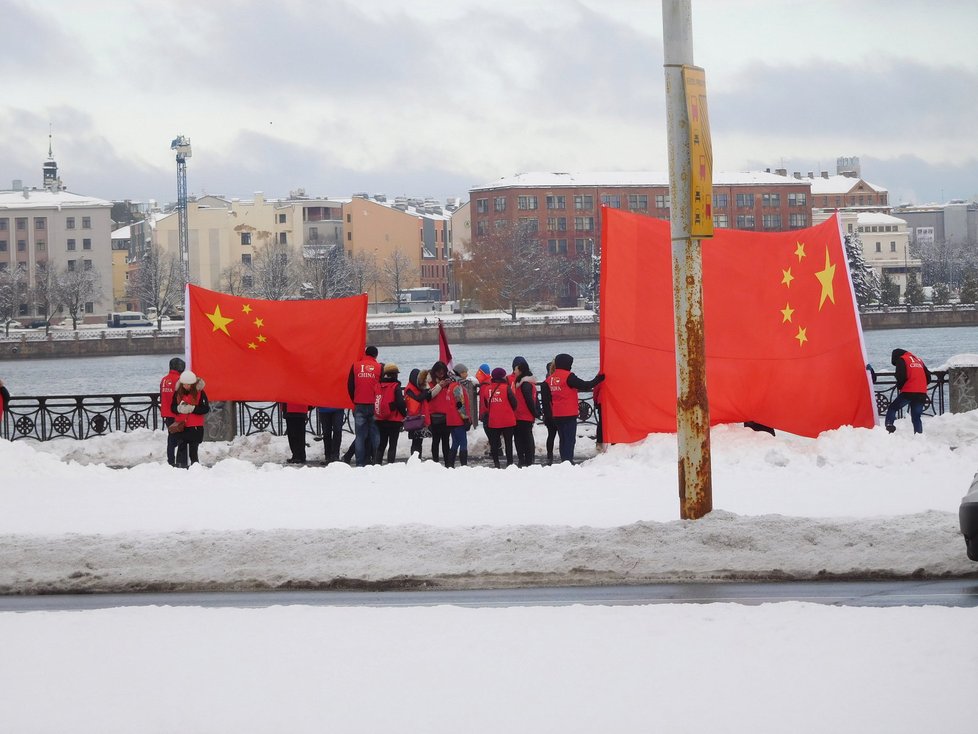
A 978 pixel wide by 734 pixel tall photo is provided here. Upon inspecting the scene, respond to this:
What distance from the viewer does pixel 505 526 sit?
11.7m

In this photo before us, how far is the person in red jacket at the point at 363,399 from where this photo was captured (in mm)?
18844

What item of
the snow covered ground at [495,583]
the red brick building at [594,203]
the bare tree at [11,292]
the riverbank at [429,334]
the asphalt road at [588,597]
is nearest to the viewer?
the snow covered ground at [495,583]

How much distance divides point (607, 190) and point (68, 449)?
126 metres

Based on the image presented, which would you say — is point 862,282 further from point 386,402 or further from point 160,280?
point 386,402

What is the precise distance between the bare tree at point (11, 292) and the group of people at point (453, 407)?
106 meters

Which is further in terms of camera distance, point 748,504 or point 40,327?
point 40,327

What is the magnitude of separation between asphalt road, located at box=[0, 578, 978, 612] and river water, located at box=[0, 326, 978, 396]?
56051 mm

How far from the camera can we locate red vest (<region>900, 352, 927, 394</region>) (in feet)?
66.2

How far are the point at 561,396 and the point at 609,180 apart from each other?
429 ft

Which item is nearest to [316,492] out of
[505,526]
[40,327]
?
[505,526]

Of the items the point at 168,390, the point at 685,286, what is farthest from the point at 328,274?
Answer: the point at 685,286

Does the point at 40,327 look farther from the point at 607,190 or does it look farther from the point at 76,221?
the point at 607,190

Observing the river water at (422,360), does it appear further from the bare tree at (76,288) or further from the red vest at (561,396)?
the red vest at (561,396)

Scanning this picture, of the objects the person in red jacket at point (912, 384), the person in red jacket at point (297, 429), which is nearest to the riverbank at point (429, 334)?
the person in red jacket at point (912, 384)
